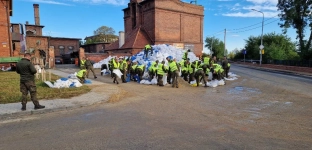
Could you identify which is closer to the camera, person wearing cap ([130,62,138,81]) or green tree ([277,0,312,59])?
person wearing cap ([130,62,138,81])

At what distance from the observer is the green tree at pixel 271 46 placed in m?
35.4

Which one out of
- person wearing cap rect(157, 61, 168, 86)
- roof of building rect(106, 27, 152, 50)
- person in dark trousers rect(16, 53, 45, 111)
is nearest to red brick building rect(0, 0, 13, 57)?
roof of building rect(106, 27, 152, 50)

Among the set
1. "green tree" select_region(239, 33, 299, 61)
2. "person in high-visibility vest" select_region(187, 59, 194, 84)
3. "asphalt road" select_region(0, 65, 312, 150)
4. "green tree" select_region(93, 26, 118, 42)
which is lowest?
"asphalt road" select_region(0, 65, 312, 150)

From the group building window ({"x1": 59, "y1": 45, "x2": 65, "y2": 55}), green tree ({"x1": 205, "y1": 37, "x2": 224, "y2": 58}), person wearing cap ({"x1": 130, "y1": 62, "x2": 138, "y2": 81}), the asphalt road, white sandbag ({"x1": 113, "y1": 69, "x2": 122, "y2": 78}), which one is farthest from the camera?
green tree ({"x1": 205, "y1": 37, "x2": 224, "y2": 58})

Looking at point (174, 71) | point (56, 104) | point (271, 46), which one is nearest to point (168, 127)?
point (56, 104)

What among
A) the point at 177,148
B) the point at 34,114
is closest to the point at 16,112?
the point at 34,114

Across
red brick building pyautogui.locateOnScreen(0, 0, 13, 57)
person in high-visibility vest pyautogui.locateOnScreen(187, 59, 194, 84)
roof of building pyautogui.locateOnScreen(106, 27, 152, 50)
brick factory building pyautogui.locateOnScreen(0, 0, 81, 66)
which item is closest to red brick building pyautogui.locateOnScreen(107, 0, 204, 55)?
roof of building pyautogui.locateOnScreen(106, 27, 152, 50)

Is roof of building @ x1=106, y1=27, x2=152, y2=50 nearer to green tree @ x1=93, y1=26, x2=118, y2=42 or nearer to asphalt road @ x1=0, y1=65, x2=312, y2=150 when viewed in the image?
asphalt road @ x1=0, y1=65, x2=312, y2=150

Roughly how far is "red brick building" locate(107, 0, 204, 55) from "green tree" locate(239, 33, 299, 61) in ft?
37.2

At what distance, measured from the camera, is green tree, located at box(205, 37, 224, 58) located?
Answer: 63.9 metres

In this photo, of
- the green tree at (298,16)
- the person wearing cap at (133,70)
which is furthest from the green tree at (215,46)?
the person wearing cap at (133,70)

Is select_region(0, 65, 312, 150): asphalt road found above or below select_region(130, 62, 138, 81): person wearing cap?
below

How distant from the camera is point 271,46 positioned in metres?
36.2

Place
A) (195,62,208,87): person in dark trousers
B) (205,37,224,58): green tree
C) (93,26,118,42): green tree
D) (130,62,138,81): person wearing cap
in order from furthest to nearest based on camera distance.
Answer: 1. (93,26,118,42): green tree
2. (205,37,224,58): green tree
3. (130,62,138,81): person wearing cap
4. (195,62,208,87): person in dark trousers
